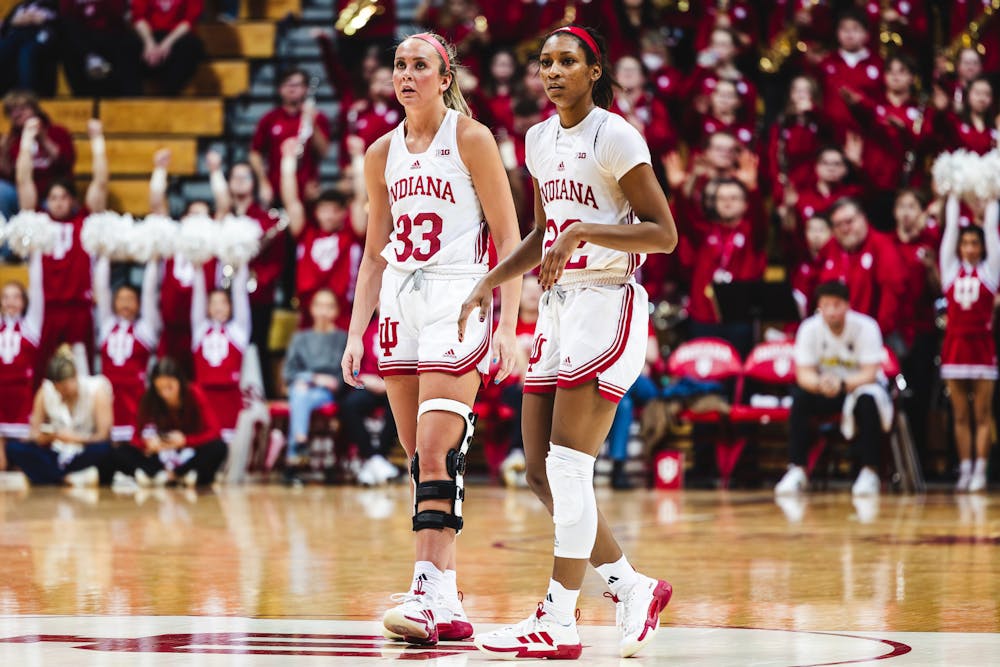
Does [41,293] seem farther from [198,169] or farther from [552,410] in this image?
[552,410]

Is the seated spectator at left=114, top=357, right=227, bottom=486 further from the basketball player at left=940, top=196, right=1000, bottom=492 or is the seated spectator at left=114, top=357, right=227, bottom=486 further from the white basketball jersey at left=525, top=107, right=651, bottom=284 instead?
the white basketball jersey at left=525, top=107, right=651, bottom=284

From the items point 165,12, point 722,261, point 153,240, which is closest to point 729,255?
Answer: point 722,261

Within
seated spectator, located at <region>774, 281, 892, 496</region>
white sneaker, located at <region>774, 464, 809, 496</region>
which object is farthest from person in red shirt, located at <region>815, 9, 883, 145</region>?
white sneaker, located at <region>774, 464, 809, 496</region>

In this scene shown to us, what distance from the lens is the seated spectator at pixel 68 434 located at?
12.3 metres

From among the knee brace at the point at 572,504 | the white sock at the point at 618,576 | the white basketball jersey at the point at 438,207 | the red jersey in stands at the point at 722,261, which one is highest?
the red jersey in stands at the point at 722,261

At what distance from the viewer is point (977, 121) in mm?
12047

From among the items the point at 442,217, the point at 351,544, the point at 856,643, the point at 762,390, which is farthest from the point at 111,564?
the point at 762,390

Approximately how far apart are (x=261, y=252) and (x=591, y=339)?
9291 mm

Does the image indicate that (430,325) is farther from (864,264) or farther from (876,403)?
(864,264)

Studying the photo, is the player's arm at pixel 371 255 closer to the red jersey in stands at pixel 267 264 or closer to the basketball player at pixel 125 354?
the basketball player at pixel 125 354

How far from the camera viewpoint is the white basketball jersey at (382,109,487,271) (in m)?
4.72

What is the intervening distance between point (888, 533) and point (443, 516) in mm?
3948

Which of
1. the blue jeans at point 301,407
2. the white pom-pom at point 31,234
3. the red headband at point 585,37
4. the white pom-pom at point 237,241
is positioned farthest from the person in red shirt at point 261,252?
the red headband at point 585,37

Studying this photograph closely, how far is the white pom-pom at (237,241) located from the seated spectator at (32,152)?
1.80 m
